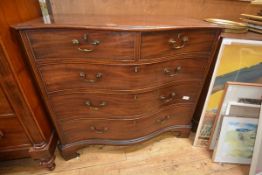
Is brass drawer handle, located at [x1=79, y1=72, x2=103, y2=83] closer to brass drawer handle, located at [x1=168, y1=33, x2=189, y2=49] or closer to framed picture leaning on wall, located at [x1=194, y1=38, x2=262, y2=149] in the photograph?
brass drawer handle, located at [x1=168, y1=33, x2=189, y2=49]

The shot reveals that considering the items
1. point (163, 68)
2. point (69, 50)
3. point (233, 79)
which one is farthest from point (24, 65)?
point (233, 79)

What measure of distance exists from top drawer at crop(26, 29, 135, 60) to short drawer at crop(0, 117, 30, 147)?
16.6 inches

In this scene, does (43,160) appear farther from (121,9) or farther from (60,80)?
(121,9)

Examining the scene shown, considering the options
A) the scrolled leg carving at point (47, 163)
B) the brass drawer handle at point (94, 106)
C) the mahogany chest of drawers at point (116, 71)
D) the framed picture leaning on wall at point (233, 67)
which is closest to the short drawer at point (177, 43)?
the mahogany chest of drawers at point (116, 71)

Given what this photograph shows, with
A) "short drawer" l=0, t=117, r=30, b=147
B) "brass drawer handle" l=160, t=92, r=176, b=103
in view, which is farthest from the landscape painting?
"short drawer" l=0, t=117, r=30, b=147

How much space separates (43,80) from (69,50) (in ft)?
0.73

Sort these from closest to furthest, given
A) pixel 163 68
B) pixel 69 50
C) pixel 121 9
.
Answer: pixel 69 50
pixel 163 68
pixel 121 9

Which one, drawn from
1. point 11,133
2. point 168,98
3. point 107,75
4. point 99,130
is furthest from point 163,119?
point 11,133

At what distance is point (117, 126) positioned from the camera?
109 cm

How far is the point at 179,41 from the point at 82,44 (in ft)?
1.62

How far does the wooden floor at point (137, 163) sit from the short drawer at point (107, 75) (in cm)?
61

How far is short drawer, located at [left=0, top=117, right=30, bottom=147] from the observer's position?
0.93 m

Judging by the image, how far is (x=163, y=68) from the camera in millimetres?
939

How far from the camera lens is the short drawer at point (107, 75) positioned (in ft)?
2.81
